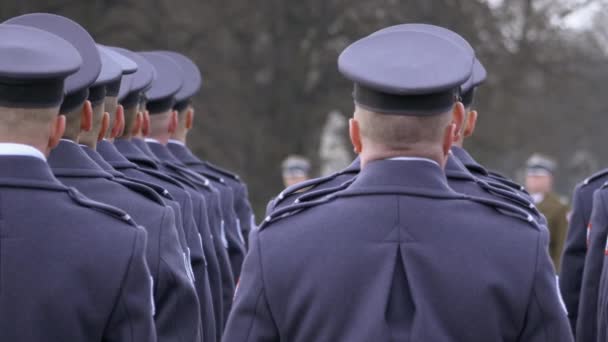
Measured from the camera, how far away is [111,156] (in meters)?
5.41

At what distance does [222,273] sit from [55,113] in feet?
11.4

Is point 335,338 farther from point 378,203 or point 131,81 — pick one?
point 131,81

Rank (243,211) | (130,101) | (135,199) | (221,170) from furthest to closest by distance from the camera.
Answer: (243,211)
(221,170)
(130,101)
(135,199)

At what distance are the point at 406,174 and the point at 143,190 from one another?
4.81 ft

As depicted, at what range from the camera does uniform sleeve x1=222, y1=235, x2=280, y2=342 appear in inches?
132

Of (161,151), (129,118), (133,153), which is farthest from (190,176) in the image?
(133,153)

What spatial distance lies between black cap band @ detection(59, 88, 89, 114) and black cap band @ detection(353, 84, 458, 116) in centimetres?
114

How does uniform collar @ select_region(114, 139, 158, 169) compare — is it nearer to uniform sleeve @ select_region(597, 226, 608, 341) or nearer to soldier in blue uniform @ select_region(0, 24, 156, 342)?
uniform sleeve @ select_region(597, 226, 608, 341)

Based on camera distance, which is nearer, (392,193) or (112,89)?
(392,193)

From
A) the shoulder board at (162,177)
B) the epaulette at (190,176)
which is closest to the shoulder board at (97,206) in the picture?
the shoulder board at (162,177)

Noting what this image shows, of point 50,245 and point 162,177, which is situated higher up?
point 50,245

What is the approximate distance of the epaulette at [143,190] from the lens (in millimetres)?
4558

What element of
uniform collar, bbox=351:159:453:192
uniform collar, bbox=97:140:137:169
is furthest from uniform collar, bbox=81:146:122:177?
uniform collar, bbox=351:159:453:192

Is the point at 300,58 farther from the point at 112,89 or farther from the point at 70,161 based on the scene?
the point at 70,161
